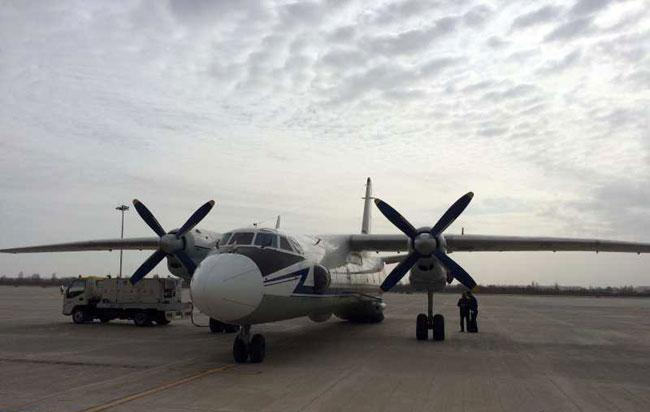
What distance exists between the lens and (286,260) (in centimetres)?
1268

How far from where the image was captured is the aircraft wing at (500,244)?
1798 cm

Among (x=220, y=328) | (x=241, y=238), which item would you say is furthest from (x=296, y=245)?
(x=220, y=328)

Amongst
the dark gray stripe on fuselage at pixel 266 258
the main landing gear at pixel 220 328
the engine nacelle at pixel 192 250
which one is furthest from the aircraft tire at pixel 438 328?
the engine nacelle at pixel 192 250

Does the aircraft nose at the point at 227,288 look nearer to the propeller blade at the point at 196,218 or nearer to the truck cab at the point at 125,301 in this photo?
the propeller blade at the point at 196,218

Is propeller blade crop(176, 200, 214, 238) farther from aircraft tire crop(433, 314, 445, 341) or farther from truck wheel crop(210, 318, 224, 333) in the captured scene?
aircraft tire crop(433, 314, 445, 341)

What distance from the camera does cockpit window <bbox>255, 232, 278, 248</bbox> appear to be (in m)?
12.3

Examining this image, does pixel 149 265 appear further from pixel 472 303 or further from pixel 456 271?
pixel 472 303

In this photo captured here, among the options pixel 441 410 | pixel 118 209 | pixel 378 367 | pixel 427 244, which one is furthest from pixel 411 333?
pixel 118 209

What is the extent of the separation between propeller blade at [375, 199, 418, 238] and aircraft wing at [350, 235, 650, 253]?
7.51 feet

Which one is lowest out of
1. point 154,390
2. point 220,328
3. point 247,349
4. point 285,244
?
point 220,328

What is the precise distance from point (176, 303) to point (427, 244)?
1144 centimetres

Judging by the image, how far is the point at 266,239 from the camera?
12.5 metres

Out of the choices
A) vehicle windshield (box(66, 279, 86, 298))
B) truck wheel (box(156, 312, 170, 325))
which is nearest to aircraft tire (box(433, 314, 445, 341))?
truck wheel (box(156, 312, 170, 325))

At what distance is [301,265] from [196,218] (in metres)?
5.25
